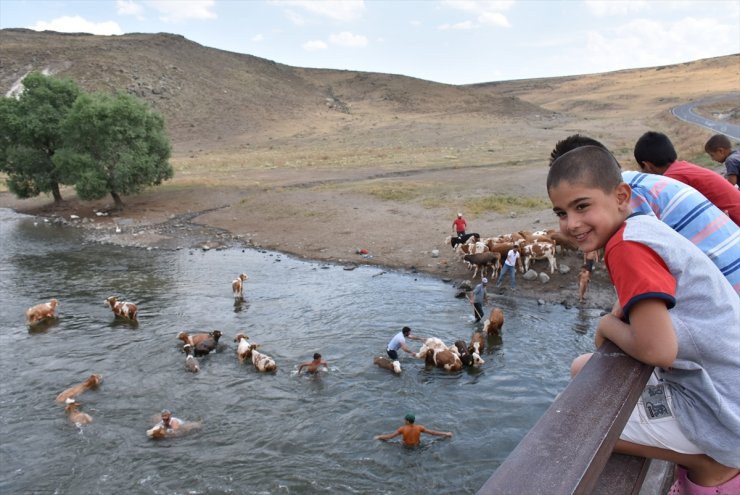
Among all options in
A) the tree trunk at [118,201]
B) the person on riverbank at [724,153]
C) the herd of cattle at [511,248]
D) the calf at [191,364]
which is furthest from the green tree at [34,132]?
the person on riverbank at [724,153]

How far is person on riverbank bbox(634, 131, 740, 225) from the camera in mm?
4559

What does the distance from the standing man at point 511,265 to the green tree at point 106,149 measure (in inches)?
918

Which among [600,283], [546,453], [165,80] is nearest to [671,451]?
[546,453]

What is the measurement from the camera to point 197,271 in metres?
21.5

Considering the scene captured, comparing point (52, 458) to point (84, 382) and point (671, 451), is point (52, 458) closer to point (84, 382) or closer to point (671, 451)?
point (84, 382)

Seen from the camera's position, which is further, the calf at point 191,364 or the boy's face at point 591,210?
the calf at point 191,364

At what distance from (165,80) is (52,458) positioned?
8195cm

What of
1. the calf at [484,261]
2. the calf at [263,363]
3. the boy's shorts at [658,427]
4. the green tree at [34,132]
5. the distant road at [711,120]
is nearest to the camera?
the boy's shorts at [658,427]

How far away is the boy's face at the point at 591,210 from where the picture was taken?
8.14 ft

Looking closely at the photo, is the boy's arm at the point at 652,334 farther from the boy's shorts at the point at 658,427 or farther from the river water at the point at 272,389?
the river water at the point at 272,389

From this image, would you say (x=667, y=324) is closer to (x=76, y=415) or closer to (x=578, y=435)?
(x=578, y=435)

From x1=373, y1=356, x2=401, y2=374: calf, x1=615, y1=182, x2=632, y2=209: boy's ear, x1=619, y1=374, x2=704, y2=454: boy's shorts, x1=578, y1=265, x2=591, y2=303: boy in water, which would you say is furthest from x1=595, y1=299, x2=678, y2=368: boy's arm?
x1=578, y1=265, x2=591, y2=303: boy in water

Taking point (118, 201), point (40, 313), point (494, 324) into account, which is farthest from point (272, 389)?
point (118, 201)

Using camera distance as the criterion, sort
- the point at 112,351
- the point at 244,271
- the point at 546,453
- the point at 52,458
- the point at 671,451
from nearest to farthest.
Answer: the point at 546,453, the point at 671,451, the point at 52,458, the point at 112,351, the point at 244,271
